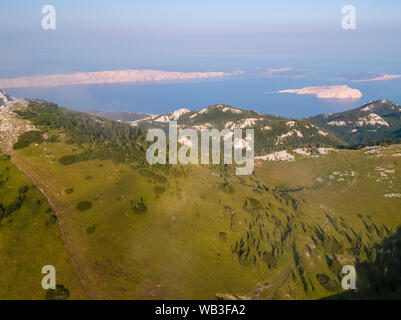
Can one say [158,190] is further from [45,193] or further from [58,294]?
[58,294]

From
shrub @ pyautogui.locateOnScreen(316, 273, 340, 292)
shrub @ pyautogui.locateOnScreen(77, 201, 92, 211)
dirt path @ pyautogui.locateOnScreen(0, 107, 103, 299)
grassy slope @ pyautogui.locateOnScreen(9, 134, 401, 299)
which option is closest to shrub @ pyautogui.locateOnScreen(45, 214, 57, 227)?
dirt path @ pyautogui.locateOnScreen(0, 107, 103, 299)

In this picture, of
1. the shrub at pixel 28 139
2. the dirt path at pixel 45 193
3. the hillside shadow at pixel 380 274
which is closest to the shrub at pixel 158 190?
the dirt path at pixel 45 193

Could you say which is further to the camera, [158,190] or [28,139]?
[28,139]

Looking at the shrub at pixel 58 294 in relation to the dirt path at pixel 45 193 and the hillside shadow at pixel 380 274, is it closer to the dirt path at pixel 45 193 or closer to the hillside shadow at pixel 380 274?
the dirt path at pixel 45 193

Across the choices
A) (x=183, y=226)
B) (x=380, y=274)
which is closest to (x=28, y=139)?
(x=183, y=226)
